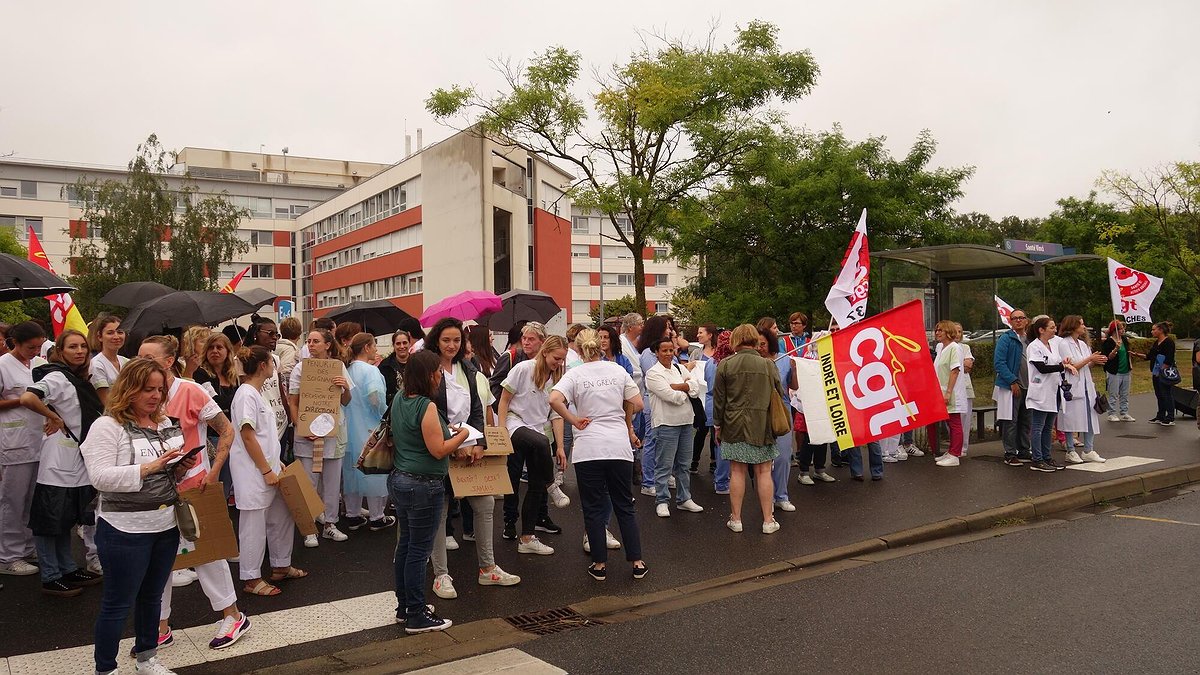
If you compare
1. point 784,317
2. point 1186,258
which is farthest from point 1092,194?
point 784,317

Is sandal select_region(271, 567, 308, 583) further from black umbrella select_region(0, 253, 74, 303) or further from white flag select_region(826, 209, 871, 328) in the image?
white flag select_region(826, 209, 871, 328)

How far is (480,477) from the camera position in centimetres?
616

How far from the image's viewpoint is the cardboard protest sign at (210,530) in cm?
496

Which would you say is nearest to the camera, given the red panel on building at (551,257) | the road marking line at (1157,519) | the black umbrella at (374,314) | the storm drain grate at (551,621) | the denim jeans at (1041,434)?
the storm drain grate at (551,621)

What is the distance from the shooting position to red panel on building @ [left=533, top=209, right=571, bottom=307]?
48781mm

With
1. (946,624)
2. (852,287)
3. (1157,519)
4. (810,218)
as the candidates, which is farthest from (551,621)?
(810,218)

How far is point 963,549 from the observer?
7.39 metres

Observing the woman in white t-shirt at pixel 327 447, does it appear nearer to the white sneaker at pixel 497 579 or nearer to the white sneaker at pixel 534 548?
the white sneaker at pixel 534 548

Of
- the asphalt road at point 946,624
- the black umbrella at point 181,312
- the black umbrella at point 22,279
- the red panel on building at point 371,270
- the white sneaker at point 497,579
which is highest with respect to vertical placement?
the red panel on building at point 371,270

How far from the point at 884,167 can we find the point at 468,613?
79.5 ft

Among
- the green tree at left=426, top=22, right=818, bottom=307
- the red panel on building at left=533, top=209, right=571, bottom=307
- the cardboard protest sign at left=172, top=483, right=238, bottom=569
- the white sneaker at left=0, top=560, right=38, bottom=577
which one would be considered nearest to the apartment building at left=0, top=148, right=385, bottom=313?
the red panel on building at left=533, top=209, right=571, bottom=307

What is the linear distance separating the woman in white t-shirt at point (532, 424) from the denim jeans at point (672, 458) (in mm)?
1493

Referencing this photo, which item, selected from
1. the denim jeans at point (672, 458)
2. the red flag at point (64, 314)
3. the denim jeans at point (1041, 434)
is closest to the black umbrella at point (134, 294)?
the red flag at point (64, 314)

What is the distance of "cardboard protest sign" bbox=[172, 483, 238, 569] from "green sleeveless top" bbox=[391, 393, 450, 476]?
3.40 feet
